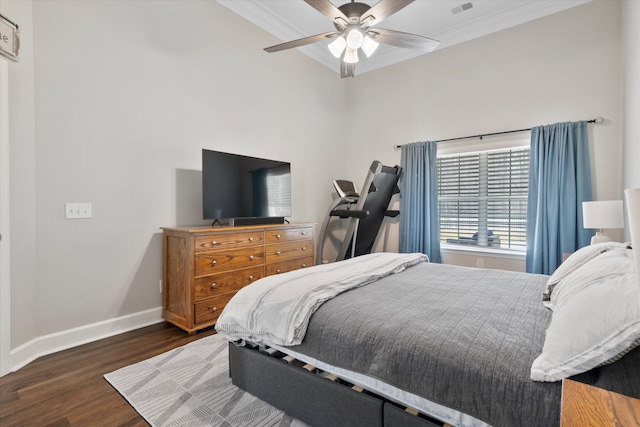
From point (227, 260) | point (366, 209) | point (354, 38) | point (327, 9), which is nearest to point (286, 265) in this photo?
point (227, 260)

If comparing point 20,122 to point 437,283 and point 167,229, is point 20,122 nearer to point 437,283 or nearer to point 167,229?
point 167,229

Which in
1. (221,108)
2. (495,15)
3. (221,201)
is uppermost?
(495,15)

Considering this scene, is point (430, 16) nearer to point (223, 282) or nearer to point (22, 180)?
point (223, 282)

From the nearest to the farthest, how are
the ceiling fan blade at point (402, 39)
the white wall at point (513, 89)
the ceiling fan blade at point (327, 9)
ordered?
1. the ceiling fan blade at point (327, 9)
2. the ceiling fan blade at point (402, 39)
3. the white wall at point (513, 89)

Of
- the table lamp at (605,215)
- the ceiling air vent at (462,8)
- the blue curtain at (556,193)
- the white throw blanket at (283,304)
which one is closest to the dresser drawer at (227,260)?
the white throw blanket at (283,304)

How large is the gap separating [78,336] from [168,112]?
205 centimetres

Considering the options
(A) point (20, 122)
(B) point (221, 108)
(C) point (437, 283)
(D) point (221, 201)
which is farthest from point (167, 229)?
(C) point (437, 283)

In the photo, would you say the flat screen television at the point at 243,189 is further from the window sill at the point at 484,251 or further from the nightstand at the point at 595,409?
the nightstand at the point at 595,409

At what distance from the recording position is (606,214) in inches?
93.3

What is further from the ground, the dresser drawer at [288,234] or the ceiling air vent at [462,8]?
the ceiling air vent at [462,8]

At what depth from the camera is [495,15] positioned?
141 inches

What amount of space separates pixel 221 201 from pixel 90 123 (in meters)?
1.19

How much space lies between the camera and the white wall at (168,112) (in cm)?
214

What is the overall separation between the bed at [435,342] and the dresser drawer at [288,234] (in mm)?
1331
